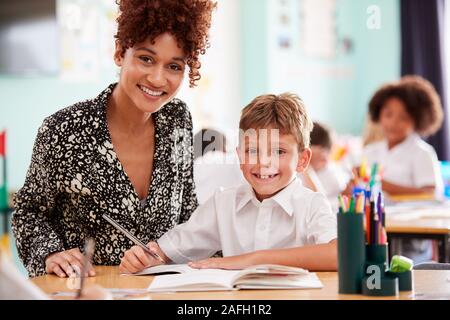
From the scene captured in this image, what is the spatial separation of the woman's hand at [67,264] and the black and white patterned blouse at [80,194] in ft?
0.15

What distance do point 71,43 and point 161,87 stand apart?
2.78 metres

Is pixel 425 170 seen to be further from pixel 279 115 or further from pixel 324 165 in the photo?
pixel 279 115

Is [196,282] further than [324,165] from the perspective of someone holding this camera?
No

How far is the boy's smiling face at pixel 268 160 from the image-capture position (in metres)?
1.79

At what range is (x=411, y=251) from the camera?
11.0 ft

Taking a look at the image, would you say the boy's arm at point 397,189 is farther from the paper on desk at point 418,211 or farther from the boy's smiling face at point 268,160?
the boy's smiling face at point 268,160

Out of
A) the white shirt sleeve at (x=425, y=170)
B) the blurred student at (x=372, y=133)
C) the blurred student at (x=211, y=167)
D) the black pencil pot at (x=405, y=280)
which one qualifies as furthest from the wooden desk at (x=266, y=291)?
the blurred student at (x=372, y=133)

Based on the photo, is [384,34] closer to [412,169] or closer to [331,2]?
[331,2]

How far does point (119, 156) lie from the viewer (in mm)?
1791

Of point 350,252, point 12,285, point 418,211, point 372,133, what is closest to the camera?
point 12,285

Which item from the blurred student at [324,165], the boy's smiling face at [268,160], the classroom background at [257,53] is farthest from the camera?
the classroom background at [257,53]

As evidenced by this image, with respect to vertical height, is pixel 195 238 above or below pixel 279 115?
below

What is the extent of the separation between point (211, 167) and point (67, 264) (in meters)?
1.06

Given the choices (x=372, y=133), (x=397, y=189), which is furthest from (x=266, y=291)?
(x=372, y=133)
